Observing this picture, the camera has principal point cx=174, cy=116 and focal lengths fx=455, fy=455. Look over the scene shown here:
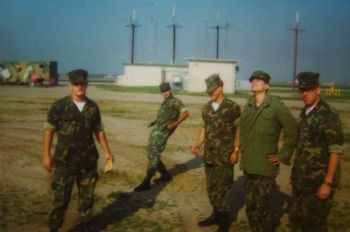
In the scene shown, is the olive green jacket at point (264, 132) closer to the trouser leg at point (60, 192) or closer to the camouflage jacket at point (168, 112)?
the trouser leg at point (60, 192)

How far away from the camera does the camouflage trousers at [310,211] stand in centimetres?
477

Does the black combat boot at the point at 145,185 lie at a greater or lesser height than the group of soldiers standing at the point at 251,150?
lesser

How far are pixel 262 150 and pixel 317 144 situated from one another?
32.0 inches

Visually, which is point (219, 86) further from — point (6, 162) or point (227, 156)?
point (6, 162)

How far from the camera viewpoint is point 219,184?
629 centimetres

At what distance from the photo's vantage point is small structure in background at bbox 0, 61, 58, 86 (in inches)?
2194

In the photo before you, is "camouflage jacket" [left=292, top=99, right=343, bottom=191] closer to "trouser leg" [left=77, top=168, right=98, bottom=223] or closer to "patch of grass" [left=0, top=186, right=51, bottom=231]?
Result: "trouser leg" [left=77, top=168, right=98, bottom=223]

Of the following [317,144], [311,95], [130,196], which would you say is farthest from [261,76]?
[130,196]

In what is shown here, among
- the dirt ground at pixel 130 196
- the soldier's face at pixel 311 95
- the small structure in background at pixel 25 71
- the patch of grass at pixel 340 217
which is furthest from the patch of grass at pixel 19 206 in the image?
the small structure in background at pixel 25 71

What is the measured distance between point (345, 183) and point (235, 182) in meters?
2.37

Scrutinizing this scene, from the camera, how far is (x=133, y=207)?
24.7 ft

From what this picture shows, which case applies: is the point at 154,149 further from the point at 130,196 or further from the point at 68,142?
the point at 68,142

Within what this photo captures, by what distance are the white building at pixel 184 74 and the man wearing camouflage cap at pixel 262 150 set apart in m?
43.5

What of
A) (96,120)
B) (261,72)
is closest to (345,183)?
(261,72)
